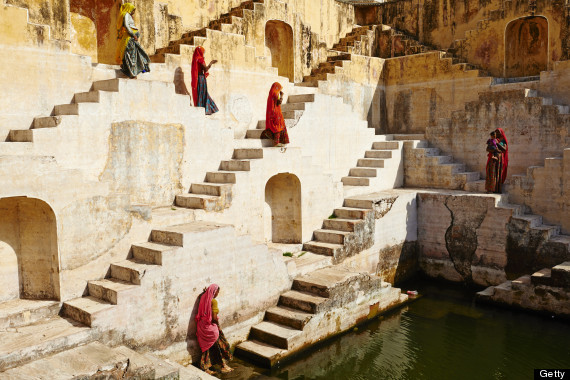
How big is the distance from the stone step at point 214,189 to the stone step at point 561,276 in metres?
6.77

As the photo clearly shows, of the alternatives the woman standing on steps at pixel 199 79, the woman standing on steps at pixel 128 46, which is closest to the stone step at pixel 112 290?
Result: the woman standing on steps at pixel 128 46

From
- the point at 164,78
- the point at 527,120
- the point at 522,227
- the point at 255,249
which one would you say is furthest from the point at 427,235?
the point at 164,78

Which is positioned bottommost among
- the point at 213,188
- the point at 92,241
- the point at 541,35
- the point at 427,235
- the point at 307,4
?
the point at 427,235

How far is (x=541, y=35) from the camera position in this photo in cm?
1709

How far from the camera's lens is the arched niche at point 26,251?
25.8 feet

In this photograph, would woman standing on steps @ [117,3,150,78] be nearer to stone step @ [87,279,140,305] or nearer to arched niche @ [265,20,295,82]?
stone step @ [87,279,140,305]

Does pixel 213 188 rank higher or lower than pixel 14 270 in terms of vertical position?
higher

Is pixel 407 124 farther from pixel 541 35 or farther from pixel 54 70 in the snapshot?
pixel 54 70

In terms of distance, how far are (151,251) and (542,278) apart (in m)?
7.94

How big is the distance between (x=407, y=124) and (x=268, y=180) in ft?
24.8

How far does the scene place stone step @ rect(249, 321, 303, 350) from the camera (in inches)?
345

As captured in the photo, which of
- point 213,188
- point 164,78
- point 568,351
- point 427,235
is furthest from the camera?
point 427,235

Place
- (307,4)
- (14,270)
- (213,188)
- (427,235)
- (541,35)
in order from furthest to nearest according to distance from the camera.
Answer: (307,4) < (541,35) < (427,235) < (213,188) < (14,270)

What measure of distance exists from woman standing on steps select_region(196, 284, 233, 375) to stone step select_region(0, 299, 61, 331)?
2087mm
